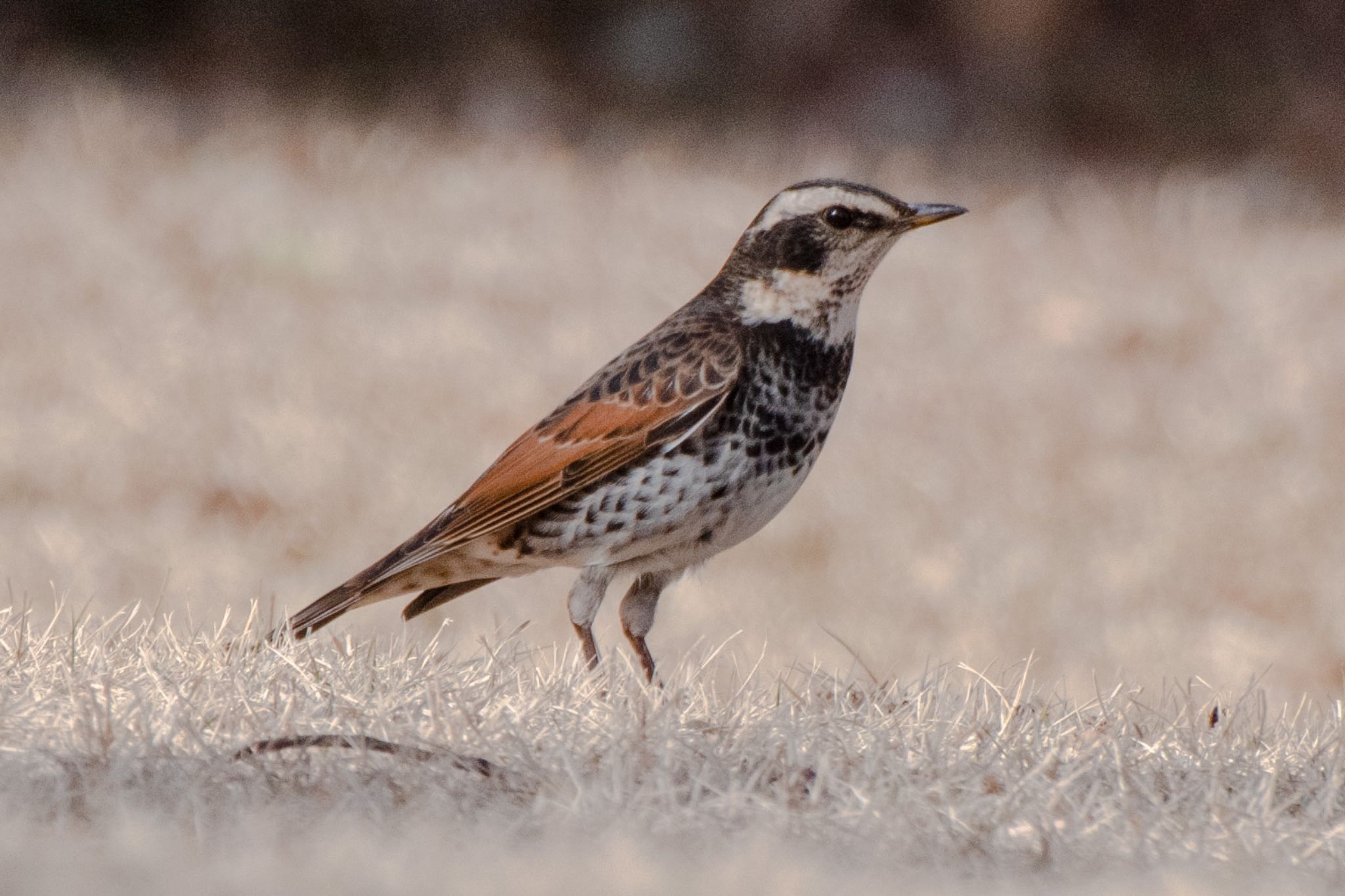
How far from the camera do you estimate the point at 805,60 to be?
605 inches

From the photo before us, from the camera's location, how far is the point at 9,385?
9812mm

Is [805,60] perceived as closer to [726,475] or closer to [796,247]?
[796,247]

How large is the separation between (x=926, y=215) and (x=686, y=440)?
A: 85 centimetres

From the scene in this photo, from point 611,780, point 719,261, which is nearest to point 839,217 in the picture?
point 611,780

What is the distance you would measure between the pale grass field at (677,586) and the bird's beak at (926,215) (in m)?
1.17

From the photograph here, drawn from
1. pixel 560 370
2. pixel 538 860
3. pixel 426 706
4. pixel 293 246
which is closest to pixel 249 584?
pixel 560 370

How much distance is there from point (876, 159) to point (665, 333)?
849 cm

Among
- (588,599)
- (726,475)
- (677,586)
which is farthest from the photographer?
(677,586)

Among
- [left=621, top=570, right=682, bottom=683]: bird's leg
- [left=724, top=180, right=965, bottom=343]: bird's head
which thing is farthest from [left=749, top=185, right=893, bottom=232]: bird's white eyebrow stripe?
[left=621, top=570, right=682, bottom=683]: bird's leg

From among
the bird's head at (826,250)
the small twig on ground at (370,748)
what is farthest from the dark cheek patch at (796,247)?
the small twig on ground at (370,748)

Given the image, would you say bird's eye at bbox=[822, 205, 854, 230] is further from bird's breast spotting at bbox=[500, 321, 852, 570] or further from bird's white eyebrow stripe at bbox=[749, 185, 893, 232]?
bird's breast spotting at bbox=[500, 321, 852, 570]

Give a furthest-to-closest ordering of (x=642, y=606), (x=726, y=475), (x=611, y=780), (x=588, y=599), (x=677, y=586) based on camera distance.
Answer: (x=677, y=586) < (x=642, y=606) < (x=588, y=599) < (x=726, y=475) < (x=611, y=780)

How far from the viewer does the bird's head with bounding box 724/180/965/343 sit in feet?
14.9

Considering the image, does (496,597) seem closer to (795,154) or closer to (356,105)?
(795,154)
